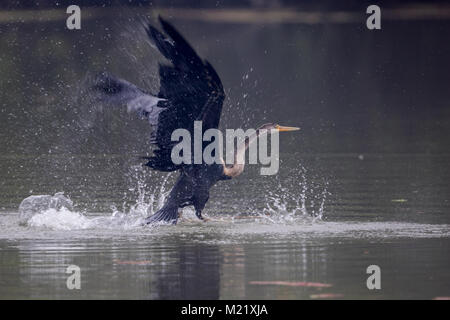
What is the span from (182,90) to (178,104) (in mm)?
247

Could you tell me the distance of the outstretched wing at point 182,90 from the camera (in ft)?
36.3

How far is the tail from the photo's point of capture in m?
12.3

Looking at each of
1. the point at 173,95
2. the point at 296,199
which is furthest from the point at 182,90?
the point at 296,199

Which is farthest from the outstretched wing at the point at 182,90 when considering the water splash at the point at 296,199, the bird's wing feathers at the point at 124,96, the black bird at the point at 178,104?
the water splash at the point at 296,199

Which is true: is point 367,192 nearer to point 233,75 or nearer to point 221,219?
point 221,219

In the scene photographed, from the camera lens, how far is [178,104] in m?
11.6

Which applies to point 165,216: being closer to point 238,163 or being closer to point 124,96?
point 238,163

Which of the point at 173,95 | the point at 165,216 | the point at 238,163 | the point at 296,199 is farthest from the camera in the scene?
the point at 296,199

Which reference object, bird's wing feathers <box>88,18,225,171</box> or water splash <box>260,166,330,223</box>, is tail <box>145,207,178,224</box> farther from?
water splash <box>260,166,330,223</box>

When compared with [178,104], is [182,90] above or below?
above

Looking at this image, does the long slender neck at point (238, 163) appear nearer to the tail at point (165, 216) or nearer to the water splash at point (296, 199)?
the water splash at point (296, 199)

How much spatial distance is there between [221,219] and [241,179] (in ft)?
22.7

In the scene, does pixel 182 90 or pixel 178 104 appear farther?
pixel 178 104

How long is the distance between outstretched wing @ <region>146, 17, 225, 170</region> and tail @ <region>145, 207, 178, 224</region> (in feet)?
2.18
